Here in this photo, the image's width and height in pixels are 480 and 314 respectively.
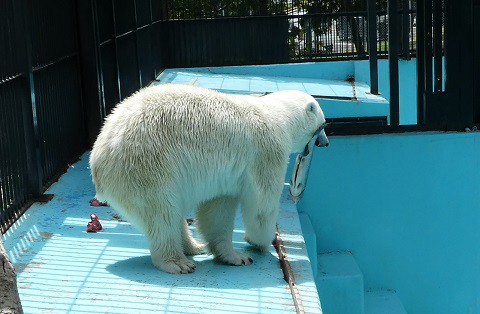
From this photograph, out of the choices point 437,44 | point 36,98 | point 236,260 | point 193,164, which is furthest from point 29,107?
point 437,44

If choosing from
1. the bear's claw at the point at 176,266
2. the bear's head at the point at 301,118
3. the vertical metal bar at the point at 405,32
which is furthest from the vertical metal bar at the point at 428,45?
the vertical metal bar at the point at 405,32

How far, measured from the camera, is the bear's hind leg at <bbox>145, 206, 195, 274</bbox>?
5.57 meters

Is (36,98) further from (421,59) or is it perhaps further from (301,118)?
(421,59)

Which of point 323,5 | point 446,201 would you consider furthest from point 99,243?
point 323,5

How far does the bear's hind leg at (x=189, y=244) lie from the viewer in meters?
6.15

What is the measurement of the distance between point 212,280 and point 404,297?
3.63 metres

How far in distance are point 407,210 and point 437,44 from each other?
170 centimetres

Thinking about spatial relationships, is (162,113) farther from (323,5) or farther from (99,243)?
(323,5)

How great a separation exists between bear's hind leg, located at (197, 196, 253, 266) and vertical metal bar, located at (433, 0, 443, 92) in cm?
352

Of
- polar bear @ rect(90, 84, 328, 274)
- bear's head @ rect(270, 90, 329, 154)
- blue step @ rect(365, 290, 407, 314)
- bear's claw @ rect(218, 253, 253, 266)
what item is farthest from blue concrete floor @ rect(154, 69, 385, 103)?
bear's claw @ rect(218, 253, 253, 266)

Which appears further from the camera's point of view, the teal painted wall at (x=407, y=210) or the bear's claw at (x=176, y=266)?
the teal painted wall at (x=407, y=210)

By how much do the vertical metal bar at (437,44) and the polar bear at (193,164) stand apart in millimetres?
2924

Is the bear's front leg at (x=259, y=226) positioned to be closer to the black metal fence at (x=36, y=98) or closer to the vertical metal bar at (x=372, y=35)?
the black metal fence at (x=36, y=98)

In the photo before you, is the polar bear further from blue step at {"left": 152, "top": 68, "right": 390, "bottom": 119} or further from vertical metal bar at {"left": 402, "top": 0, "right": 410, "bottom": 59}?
vertical metal bar at {"left": 402, "top": 0, "right": 410, "bottom": 59}
